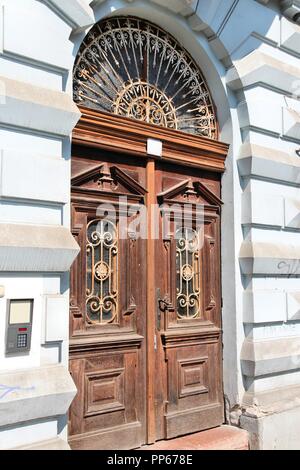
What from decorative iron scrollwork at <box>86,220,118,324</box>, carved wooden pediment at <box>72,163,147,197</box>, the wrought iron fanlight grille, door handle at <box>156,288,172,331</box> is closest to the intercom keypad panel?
decorative iron scrollwork at <box>86,220,118,324</box>

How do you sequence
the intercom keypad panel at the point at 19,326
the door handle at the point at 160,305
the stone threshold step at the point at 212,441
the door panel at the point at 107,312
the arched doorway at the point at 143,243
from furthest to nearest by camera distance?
the door handle at the point at 160,305, the stone threshold step at the point at 212,441, the arched doorway at the point at 143,243, the door panel at the point at 107,312, the intercom keypad panel at the point at 19,326

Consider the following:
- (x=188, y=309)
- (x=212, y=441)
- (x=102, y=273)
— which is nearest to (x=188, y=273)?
(x=188, y=309)

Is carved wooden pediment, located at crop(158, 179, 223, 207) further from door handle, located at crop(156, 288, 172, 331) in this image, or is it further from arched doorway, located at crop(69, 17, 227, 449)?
door handle, located at crop(156, 288, 172, 331)

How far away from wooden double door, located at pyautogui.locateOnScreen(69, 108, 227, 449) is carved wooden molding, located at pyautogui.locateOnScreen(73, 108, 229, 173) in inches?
2.9

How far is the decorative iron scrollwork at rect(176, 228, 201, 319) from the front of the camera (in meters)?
4.74

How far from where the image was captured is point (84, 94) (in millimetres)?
4273

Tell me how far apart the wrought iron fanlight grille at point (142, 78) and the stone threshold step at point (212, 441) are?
2797 mm

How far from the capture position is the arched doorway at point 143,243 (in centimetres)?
409

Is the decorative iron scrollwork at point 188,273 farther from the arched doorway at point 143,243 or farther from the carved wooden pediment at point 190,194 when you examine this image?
the carved wooden pediment at point 190,194

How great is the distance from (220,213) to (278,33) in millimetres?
2014

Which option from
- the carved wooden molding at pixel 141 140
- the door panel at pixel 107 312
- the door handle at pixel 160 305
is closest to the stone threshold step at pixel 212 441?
the door panel at pixel 107 312

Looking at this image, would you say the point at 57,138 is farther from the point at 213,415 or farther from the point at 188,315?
the point at 213,415
